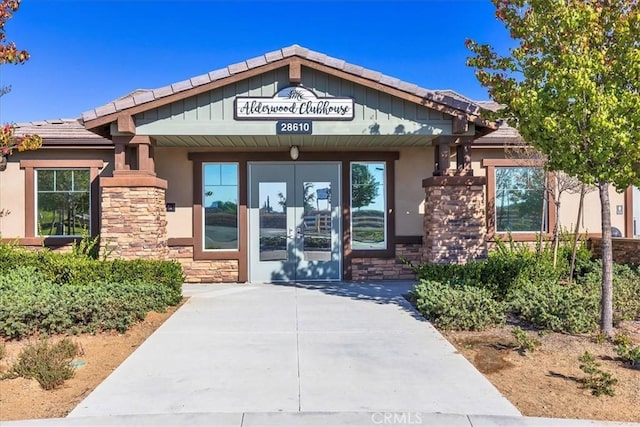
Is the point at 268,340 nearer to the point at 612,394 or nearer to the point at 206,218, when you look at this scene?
the point at 612,394

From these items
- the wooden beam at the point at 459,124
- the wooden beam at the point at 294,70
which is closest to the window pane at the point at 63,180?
the wooden beam at the point at 294,70

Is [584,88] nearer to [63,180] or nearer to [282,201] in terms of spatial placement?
[282,201]

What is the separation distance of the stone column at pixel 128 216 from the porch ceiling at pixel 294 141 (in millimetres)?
1048

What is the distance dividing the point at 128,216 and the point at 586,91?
7704 mm

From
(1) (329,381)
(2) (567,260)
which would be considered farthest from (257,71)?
(2) (567,260)

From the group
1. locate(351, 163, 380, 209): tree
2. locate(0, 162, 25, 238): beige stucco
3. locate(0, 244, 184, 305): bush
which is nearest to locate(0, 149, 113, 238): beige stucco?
locate(0, 162, 25, 238): beige stucco

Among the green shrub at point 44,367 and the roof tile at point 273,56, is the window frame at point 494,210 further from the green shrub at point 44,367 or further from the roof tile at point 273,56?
the green shrub at point 44,367

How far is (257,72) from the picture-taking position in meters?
8.17

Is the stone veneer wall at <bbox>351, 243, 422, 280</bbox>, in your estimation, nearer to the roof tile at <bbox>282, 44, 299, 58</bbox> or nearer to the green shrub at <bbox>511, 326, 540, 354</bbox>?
the roof tile at <bbox>282, 44, 299, 58</bbox>

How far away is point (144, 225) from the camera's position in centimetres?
857

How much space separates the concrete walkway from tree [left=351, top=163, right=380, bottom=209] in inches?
151

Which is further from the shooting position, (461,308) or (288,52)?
(288,52)

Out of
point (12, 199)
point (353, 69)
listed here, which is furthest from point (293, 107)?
point (12, 199)

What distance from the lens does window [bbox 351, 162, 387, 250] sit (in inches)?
417
